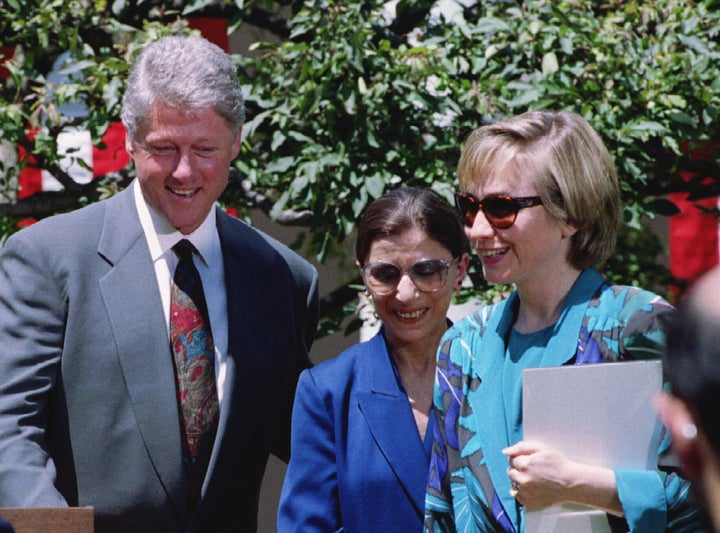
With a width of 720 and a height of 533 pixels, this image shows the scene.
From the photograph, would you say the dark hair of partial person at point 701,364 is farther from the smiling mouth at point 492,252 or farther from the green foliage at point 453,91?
the green foliage at point 453,91

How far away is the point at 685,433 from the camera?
1.23m

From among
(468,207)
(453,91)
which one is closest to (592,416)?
(468,207)

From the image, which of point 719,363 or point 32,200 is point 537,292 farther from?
point 32,200

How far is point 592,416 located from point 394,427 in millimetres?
787

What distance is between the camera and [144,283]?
2.96 m

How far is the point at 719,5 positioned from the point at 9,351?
2843mm

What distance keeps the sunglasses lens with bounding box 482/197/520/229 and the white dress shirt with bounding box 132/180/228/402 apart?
0.88 metres

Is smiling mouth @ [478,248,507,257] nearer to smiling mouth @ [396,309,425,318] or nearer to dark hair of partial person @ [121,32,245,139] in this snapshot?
smiling mouth @ [396,309,425,318]

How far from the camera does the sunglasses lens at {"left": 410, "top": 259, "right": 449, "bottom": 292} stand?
3.01 m

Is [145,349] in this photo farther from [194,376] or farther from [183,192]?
[183,192]

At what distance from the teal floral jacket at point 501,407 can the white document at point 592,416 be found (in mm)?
36

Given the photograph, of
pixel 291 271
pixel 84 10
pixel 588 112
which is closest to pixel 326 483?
pixel 291 271

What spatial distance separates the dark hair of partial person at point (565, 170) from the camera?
7.94ft

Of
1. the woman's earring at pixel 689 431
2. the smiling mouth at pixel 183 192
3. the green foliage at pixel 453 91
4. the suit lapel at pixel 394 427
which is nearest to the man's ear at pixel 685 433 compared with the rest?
the woman's earring at pixel 689 431
